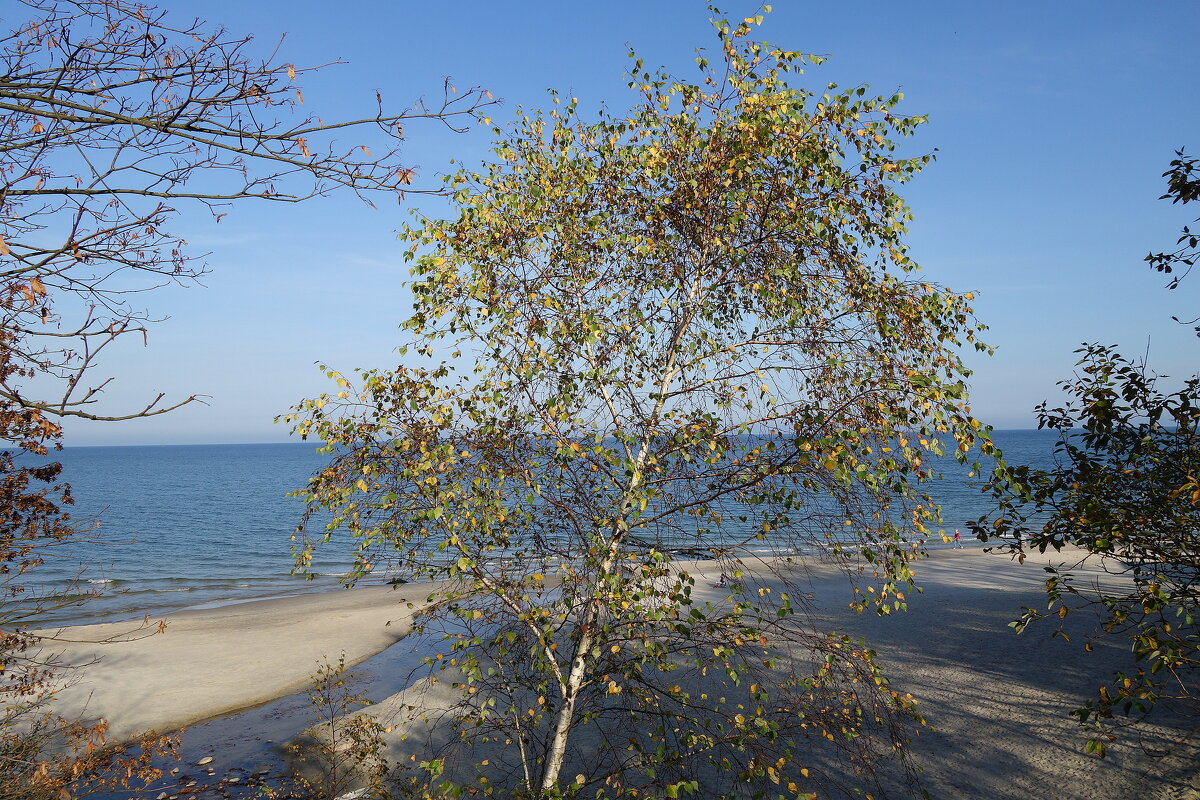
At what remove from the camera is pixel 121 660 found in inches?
827

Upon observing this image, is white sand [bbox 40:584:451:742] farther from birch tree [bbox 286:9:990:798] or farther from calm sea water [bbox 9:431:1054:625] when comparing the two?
birch tree [bbox 286:9:990:798]

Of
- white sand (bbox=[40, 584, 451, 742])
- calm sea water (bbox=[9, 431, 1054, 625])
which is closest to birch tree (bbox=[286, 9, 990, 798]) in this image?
calm sea water (bbox=[9, 431, 1054, 625])

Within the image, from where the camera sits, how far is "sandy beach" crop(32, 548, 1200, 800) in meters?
10.7

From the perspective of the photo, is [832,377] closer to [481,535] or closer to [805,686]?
[805,686]

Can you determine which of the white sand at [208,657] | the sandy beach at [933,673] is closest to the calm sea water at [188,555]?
the white sand at [208,657]

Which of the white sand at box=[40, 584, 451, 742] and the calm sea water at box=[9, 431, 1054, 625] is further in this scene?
the calm sea water at box=[9, 431, 1054, 625]

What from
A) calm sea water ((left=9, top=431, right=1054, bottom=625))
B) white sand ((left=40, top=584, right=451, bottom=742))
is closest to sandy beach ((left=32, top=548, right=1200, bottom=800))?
white sand ((left=40, top=584, right=451, bottom=742))

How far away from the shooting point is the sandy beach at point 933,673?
10680 mm

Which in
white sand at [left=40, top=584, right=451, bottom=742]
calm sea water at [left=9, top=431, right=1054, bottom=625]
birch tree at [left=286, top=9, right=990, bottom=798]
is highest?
birch tree at [left=286, top=9, right=990, bottom=798]

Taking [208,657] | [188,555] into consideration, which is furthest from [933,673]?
[188,555]

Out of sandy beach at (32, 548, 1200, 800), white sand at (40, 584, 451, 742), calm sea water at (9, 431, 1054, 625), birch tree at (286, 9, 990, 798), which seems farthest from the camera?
calm sea water at (9, 431, 1054, 625)

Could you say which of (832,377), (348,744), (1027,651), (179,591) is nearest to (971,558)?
(1027,651)

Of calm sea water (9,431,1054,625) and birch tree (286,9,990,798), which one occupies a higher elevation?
birch tree (286,9,990,798)

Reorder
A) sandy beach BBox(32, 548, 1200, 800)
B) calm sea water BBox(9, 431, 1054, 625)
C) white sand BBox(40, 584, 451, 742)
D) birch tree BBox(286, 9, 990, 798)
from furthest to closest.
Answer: calm sea water BBox(9, 431, 1054, 625), white sand BBox(40, 584, 451, 742), sandy beach BBox(32, 548, 1200, 800), birch tree BBox(286, 9, 990, 798)
